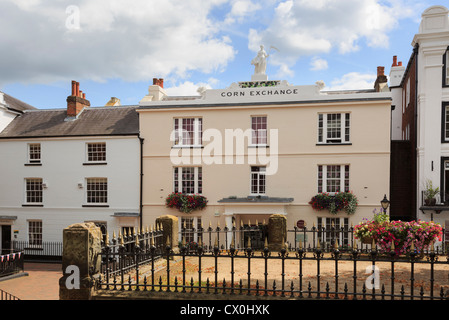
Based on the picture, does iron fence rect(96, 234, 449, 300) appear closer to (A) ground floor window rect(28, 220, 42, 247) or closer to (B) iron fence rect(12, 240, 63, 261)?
(B) iron fence rect(12, 240, 63, 261)

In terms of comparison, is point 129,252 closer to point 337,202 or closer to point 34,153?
point 337,202

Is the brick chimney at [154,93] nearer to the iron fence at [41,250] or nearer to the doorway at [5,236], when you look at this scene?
the iron fence at [41,250]

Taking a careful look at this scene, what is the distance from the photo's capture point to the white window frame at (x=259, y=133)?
23422 millimetres

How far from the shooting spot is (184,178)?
24.2 metres

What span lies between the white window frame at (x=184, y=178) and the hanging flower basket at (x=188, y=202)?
686mm

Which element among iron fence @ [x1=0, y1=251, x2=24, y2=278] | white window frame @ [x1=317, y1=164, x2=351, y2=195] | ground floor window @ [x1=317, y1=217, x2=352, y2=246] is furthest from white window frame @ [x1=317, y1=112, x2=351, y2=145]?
iron fence @ [x1=0, y1=251, x2=24, y2=278]

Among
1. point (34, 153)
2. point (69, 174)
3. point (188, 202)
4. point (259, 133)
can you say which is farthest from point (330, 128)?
point (34, 153)

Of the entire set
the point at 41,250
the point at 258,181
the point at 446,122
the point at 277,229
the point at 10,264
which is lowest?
the point at 41,250

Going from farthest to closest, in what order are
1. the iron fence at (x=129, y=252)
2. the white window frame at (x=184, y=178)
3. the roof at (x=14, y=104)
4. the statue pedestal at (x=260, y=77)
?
the roof at (x=14, y=104), the white window frame at (x=184, y=178), the statue pedestal at (x=260, y=77), the iron fence at (x=129, y=252)

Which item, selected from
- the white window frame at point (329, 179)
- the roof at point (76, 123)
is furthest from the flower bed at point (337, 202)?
the roof at point (76, 123)

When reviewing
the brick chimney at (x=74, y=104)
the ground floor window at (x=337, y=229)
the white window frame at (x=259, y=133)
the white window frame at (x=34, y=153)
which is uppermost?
the brick chimney at (x=74, y=104)

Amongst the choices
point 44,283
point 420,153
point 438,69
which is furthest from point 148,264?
point 438,69

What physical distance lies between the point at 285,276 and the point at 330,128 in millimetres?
14225
